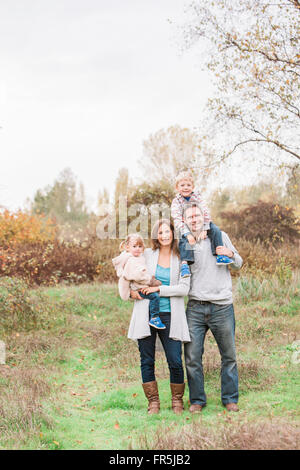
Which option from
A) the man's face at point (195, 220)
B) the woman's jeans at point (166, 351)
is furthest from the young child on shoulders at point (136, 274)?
the man's face at point (195, 220)

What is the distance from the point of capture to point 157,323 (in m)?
4.12

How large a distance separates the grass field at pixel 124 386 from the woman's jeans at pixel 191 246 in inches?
48.7

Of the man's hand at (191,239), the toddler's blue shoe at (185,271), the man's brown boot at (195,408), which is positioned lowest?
the man's brown boot at (195,408)

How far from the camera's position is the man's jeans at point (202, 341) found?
4.34m

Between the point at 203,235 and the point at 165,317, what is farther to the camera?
the point at 203,235

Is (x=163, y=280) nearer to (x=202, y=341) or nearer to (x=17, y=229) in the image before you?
(x=202, y=341)

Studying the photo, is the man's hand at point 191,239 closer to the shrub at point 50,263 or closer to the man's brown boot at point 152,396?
the man's brown boot at point 152,396

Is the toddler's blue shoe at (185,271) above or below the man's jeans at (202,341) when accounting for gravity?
above

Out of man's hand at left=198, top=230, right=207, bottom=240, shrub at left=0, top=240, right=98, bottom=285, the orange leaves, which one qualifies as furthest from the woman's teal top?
the orange leaves

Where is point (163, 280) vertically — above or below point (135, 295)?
above

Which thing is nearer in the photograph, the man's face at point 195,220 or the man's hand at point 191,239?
the man's hand at point 191,239

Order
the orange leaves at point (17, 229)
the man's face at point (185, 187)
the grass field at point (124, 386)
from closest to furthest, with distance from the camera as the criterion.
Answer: the grass field at point (124, 386)
the man's face at point (185, 187)
the orange leaves at point (17, 229)

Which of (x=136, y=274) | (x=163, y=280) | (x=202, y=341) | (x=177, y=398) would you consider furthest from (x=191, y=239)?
(x=177, y=398)

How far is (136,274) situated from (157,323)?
18.1 inches
